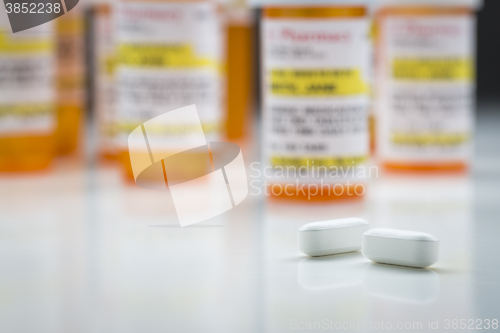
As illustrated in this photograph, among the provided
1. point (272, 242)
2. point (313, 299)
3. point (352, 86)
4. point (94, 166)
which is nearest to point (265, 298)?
point (313, 299)

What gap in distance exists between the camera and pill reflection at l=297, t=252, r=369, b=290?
1.67 feet

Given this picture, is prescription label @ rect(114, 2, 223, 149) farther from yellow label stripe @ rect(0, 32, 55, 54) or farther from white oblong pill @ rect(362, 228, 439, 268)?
white oblong pill @ rect(362, 228, 439, 268)

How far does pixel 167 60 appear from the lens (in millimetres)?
847

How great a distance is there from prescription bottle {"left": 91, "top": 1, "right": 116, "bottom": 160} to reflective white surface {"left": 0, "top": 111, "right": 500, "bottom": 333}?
0.72 ft

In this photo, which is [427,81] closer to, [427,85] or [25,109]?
[427,85]

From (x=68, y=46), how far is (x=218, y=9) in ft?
1.13

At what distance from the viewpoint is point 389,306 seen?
46 centimetres

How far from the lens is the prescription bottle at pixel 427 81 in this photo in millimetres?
907

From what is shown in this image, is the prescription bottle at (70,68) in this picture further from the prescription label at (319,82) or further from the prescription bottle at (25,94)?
the prescription label at (319,82)

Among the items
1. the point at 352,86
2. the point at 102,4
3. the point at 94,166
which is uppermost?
the point at 102,4

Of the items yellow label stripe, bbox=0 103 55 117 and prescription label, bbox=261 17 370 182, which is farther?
yellow label stripe, bbox=0 103 55 117

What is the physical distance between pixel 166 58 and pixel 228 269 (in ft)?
1.21

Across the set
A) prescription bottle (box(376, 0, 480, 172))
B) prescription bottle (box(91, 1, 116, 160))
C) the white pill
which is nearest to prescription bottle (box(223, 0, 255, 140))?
prescription bottle (box(91, 1, 116, 160))

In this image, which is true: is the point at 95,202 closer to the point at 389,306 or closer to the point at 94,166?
the point at 94,166
